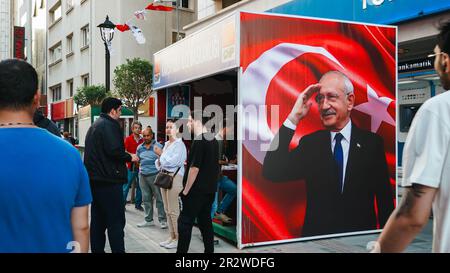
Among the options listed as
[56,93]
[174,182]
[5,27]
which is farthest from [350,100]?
[5,27]

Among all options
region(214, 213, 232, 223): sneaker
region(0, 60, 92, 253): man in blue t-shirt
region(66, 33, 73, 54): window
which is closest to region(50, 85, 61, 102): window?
region(66, 33, 73, 54): window

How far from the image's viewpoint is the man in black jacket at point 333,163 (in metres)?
6.04

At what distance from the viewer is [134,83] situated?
61.2 ft

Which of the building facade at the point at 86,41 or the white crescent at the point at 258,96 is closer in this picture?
the white crescent at the point at 258,96

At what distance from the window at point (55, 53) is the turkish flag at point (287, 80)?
97.5 feet

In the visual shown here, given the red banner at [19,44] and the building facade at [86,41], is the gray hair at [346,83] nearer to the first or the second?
the building facade at [86,41]

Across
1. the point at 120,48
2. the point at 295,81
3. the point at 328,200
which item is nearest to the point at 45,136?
the point at 295,81

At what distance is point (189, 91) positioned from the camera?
341 inches

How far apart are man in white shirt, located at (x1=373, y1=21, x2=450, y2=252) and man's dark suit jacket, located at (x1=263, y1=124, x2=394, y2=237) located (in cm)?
409

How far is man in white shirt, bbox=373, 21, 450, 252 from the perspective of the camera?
1.76 m

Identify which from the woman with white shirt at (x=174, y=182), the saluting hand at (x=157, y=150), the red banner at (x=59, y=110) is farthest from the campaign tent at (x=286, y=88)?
the red banner at (x=59, y=110)

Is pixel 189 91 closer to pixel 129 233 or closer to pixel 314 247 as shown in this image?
pixel 129 233

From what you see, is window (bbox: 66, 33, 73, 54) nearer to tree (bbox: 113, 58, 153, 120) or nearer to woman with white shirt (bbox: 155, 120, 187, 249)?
tree (bbox: 113, 58, 153, 120)

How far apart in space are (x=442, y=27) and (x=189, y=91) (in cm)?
693
